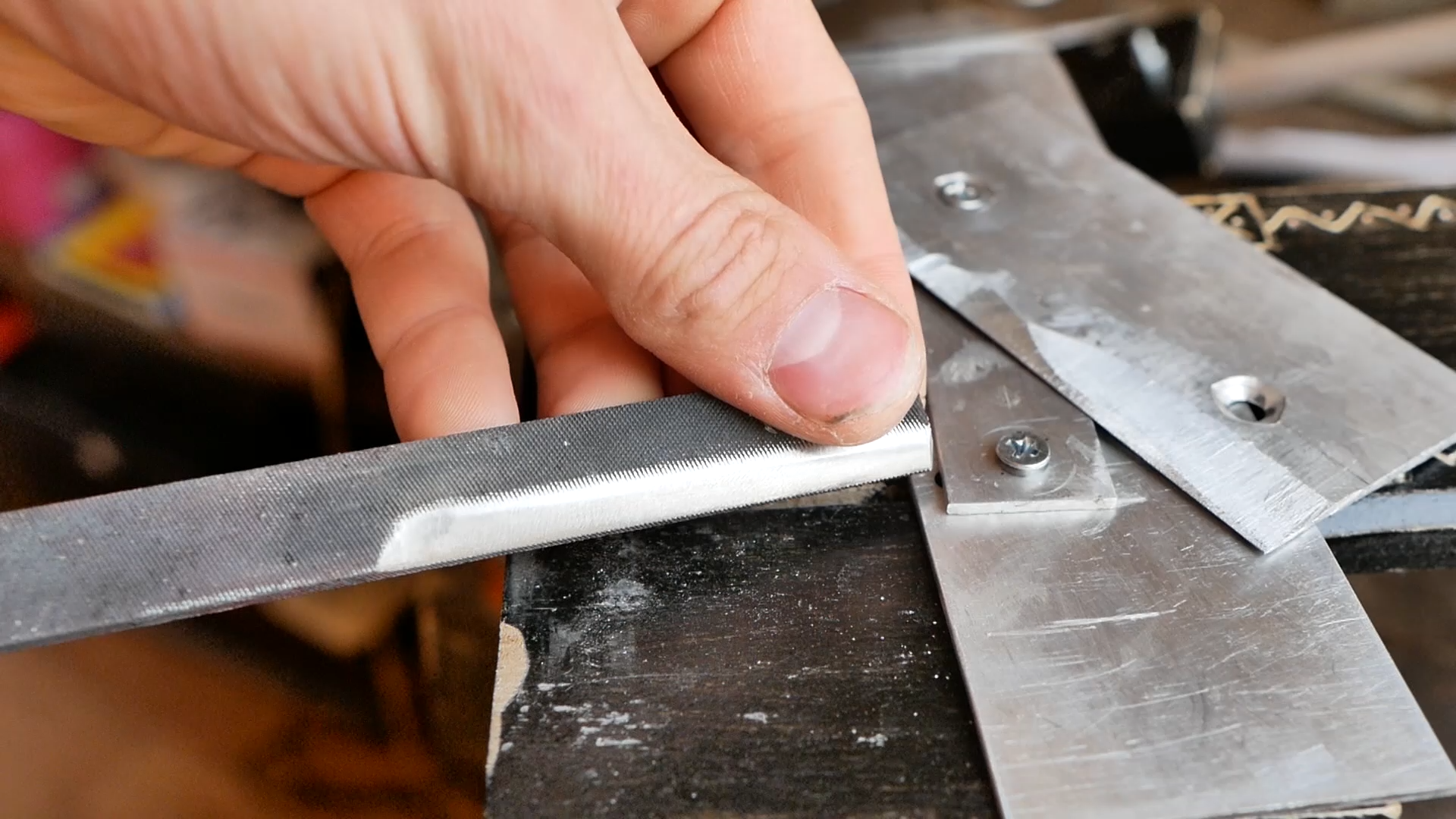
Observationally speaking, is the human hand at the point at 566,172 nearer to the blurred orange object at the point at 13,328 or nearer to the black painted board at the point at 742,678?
the black painted board at the point at 742,678

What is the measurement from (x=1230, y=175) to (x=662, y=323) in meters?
0.91

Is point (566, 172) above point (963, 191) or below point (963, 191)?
above

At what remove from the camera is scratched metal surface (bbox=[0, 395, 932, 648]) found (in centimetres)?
51

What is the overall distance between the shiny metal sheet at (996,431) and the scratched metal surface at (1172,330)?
0.05 feet

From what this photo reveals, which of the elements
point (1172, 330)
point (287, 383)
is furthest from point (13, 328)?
point (1172, 330)

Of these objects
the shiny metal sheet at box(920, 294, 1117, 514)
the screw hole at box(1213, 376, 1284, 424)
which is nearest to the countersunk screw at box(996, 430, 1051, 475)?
the shiny metal sheet at box(920, 294, 1117, 514)

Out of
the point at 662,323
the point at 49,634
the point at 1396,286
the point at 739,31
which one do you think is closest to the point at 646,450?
the point at 662,323

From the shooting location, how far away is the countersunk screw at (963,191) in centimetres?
82

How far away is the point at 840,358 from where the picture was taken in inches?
23.1

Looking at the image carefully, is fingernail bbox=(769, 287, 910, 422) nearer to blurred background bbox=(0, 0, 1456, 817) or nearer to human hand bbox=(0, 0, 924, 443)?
human hand bbox=(0, 0, 924, 443)

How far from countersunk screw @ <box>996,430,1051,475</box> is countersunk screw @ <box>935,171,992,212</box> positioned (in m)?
0.25

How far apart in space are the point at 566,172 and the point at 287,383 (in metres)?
0.50

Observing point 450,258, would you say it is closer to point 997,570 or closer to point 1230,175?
point 997,570

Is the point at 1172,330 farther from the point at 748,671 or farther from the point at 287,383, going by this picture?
the point at 287,383
